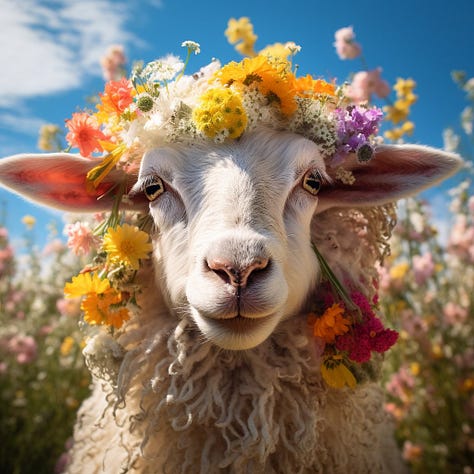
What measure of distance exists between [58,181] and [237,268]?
4.24 feet

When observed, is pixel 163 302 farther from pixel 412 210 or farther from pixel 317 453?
pixel 412 210

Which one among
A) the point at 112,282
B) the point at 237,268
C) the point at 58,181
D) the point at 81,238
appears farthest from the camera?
the point at 81,238

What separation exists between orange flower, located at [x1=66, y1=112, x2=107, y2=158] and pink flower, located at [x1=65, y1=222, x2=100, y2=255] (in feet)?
1.43

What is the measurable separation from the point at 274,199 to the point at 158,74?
2.93ft

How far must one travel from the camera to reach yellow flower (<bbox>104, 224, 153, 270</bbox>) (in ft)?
6.98

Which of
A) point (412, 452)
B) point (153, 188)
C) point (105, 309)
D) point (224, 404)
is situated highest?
point (153, 188)

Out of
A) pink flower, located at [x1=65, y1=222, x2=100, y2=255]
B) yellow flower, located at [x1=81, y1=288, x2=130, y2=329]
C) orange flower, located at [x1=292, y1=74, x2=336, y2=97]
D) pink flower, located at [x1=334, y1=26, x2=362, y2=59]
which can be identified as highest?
pink flower, located at [x1=334, y1=26, x2=362, y2=59]

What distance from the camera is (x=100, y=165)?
2256 millimetres

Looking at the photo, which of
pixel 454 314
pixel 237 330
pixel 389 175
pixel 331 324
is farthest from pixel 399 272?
pixel 237 330

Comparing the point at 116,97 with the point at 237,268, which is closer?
the point at 237,268

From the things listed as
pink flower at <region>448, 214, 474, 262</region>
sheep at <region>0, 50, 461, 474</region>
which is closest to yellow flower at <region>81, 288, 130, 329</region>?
sheep at <region>0, 50, 461, 474</region>

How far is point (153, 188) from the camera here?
2.14m

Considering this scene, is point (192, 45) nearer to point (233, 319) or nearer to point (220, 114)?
point (220, 114)

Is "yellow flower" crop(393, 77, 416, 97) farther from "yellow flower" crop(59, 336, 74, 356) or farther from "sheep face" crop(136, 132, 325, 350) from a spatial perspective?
Result: "yellow flower" crop(59, 336, 74, 356)
